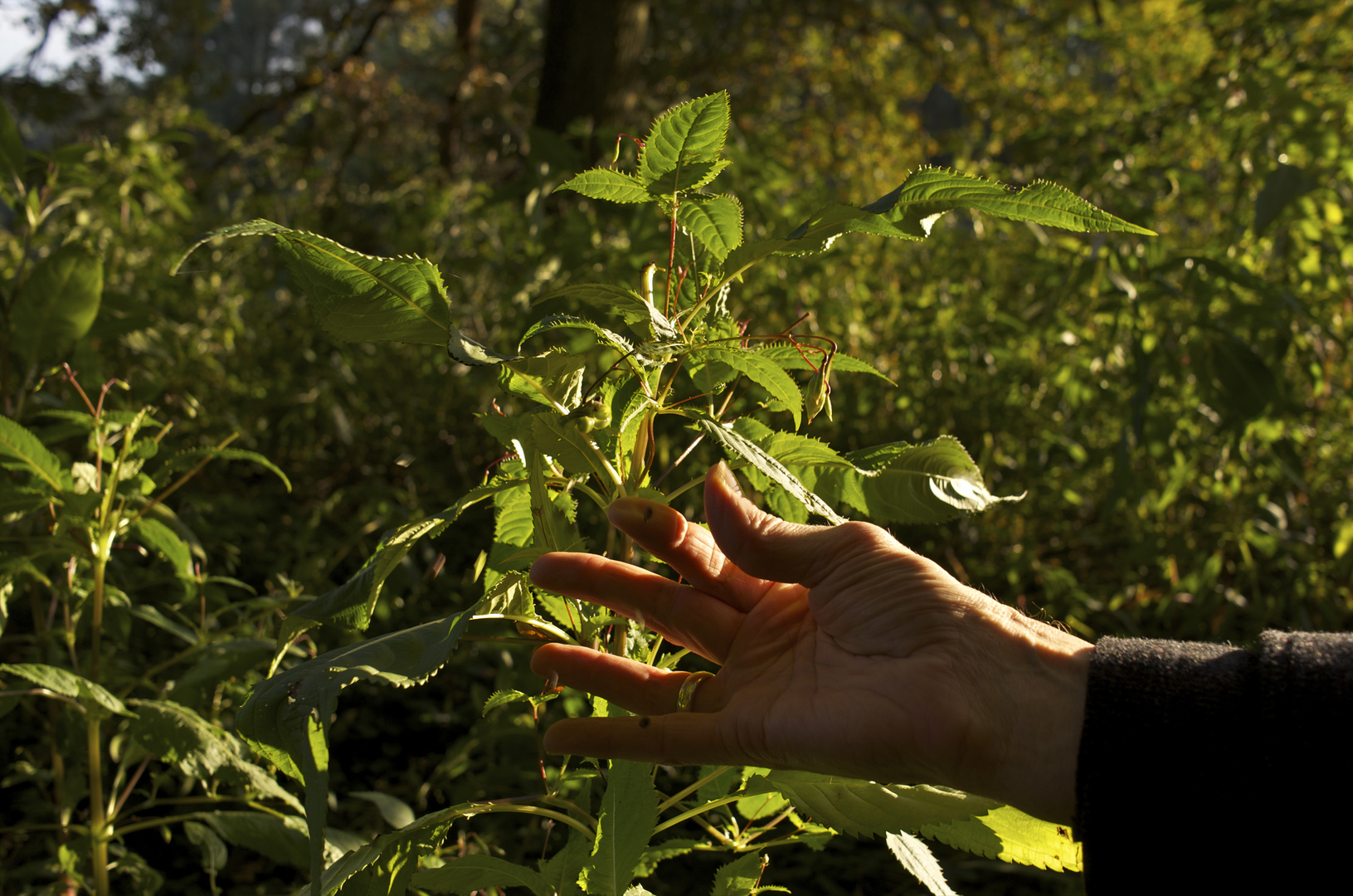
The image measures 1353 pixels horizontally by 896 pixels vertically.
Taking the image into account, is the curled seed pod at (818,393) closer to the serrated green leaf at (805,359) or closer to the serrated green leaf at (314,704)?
the serrated green leaf at (805,359)

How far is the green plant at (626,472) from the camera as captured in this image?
2.59 ft

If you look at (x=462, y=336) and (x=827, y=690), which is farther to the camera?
(x=827, y=690)

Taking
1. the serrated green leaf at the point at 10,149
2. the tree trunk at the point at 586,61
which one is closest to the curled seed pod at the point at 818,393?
the serrated green leaf at the point at 10,149

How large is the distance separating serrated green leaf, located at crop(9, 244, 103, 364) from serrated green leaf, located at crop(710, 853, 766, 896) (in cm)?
151

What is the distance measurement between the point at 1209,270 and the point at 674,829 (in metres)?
1.99

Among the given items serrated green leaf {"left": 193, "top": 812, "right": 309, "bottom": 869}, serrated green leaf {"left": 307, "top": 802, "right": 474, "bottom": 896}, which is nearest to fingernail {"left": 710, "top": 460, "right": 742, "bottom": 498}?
serrated green leaf {"left": 307, "top": 802, "right": 474, "bottom": 896}

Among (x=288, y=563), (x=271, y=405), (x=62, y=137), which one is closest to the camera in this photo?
(x=288, y=563)

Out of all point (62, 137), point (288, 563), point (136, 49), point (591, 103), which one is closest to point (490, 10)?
point (136, 49)

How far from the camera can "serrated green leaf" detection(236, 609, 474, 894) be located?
2.31ft

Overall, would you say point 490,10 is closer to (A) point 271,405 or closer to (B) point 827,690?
(A) point 271,405

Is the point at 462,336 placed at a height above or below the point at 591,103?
below

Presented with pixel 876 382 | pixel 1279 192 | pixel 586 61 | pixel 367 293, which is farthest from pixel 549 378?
pixel 586 61

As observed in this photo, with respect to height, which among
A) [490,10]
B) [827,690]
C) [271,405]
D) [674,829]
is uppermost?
[490,10]

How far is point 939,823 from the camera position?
100 cm
